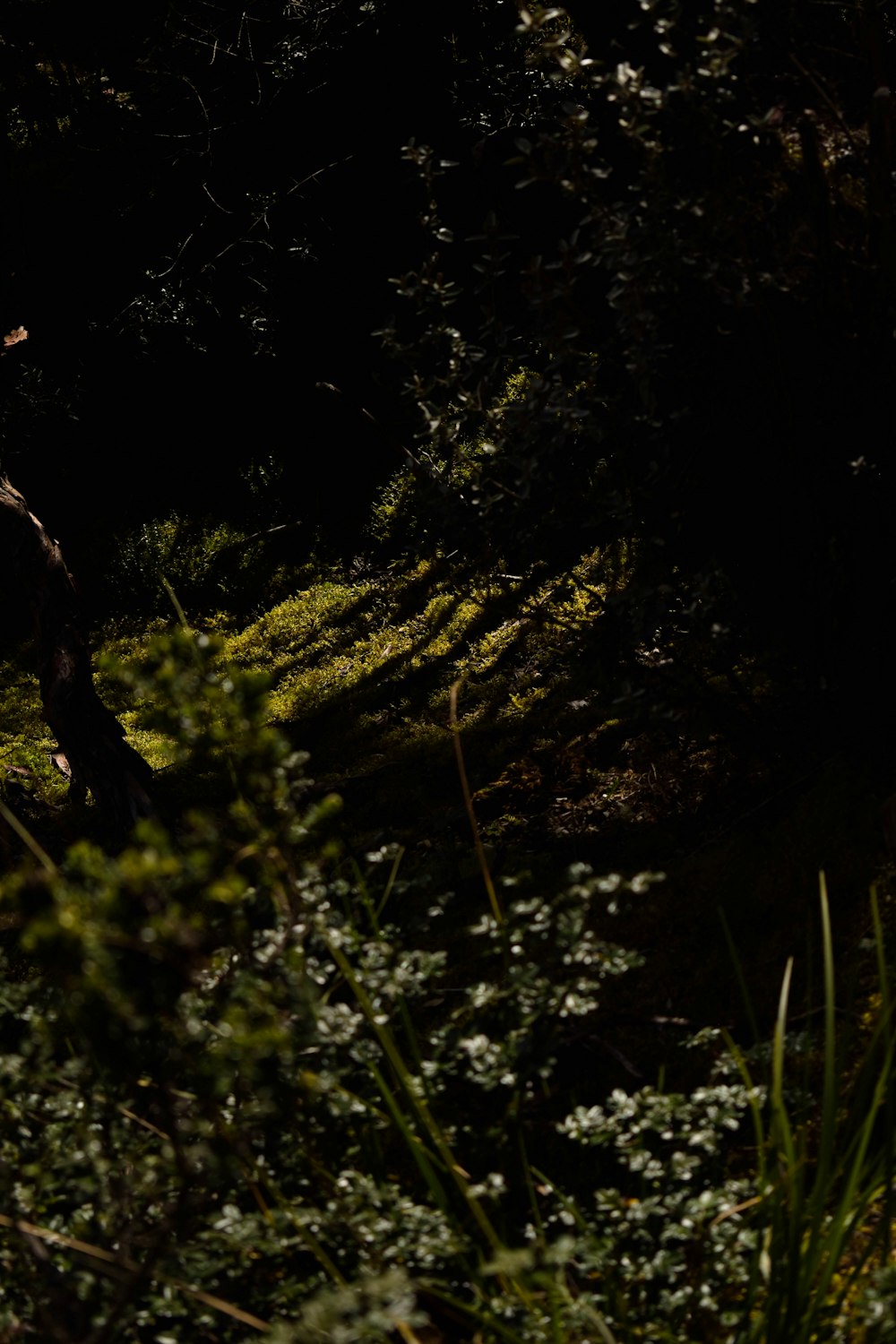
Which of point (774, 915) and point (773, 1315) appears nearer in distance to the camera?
point (773, 1315)

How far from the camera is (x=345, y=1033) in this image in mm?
2025

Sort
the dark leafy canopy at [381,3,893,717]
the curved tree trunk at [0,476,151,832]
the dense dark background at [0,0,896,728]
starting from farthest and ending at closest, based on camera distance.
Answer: the curved tree trunk at [0,476,151,832]
the dense dark background at [0,0,896,728]
the dark leafy canopy at [381,3,893,717]

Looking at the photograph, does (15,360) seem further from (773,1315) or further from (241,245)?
(773,1315)

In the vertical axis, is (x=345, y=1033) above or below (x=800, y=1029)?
above

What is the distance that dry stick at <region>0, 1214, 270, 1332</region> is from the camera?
68.8 inches

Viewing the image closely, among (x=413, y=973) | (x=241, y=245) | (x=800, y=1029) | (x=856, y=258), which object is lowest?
(x=800, y=1029)

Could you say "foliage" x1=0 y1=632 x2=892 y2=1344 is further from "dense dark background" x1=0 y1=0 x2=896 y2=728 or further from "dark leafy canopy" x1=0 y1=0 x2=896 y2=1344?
"dense dark background" x1=0 y1=0 x2=896 y2=728

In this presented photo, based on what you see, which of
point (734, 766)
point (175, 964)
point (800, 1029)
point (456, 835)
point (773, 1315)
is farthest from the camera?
point (456, 835)

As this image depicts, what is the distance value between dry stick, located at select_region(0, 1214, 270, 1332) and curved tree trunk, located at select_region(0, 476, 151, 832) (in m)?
3.26

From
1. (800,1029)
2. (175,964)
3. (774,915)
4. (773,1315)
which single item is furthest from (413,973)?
(774,915)

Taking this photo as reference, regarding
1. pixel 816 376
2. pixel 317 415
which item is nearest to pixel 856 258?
pixel 816 376

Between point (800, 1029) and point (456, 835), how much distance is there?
1797 millimetres

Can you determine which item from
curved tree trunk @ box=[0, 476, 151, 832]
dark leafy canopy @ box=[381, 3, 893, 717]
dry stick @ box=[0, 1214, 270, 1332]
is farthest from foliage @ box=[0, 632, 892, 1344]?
curved tree trunk @ box=[0, 476, 151, 832]

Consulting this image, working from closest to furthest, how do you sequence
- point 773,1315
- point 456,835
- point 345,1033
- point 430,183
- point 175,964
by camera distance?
1. point 175,964
2. point 773,1315
3. point 345,1033
4. point 430,183
5. point 456,835
